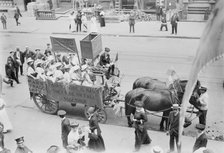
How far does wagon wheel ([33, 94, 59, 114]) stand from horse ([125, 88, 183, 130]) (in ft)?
8.39

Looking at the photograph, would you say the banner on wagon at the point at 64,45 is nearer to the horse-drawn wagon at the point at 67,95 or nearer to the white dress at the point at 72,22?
the horse-drawn wagon at the point at 67,95

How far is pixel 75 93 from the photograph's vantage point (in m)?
9.78

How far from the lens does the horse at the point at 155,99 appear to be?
29.5ft

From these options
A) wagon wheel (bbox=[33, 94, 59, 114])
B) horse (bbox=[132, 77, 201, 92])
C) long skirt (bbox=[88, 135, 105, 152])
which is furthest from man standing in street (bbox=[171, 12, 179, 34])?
long skirt (bbox=[88, 135, 105, 152])

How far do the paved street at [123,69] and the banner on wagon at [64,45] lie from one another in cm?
222

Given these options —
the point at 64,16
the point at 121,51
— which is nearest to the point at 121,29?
the point at 121,51

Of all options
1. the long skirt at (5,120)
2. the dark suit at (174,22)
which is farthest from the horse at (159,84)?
the dark suit at (174,22)

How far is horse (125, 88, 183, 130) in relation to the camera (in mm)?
8977

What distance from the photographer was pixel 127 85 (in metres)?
12.9

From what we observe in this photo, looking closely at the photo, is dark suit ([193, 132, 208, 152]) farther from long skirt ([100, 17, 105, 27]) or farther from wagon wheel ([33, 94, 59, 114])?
long skirt ([100, 17, 105, 27])

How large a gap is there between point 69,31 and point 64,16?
525cm

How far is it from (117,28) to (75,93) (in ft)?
44.9

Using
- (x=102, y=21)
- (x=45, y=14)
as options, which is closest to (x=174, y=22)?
(x=102, y=21)

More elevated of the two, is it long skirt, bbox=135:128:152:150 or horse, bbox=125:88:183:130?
horse, bbox=125:88:183:130
